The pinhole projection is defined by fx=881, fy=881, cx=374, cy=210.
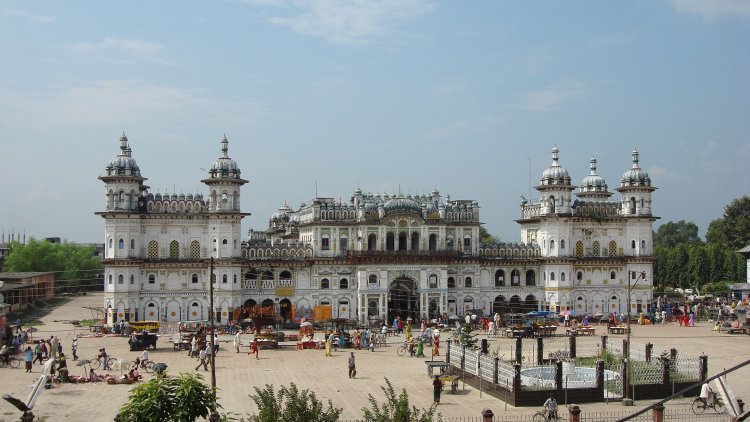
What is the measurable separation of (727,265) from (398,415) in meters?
77.9

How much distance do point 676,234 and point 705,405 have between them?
404 ft

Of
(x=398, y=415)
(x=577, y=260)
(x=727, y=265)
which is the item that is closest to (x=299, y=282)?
(x=577, y=260)

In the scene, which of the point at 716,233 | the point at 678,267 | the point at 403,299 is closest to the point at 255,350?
the point at 403,299

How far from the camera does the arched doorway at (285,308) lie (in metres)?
60.0

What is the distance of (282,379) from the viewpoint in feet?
115

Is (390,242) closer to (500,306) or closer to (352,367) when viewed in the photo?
(500,306)

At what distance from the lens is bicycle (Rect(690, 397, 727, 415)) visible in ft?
93.1

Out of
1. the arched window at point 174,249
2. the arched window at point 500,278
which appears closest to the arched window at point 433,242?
the arched window at point 500,278

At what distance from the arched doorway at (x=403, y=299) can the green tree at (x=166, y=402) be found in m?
43.1

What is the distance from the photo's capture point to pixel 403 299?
61.7m

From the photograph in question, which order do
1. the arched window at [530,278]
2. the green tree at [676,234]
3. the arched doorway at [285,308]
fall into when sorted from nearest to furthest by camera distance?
the arched doorway at [285,308] → the arched window at [530,278] → the green tree at [676,234]

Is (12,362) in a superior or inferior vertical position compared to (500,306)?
inferior

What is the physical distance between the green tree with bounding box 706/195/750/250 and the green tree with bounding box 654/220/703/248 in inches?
1535

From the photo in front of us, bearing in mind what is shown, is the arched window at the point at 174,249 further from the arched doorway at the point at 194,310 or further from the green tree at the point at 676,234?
the green tree at the point at 676,234
